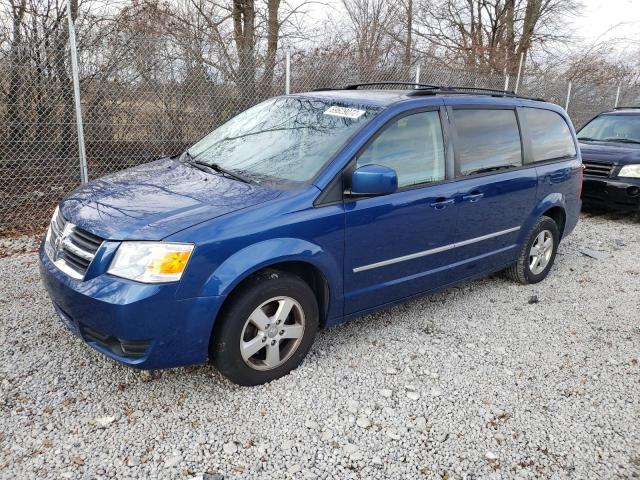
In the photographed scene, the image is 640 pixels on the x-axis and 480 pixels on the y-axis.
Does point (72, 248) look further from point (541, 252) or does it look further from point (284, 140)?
point (541, 252)

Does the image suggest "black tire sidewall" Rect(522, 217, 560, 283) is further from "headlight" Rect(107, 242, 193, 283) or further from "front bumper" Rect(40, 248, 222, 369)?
"headlight" Rect(107, 242, 193, 283)

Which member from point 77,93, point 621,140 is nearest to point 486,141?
point 77,93

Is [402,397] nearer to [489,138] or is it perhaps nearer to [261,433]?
[261,433]

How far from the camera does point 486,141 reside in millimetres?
4051

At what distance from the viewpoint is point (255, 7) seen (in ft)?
34.1

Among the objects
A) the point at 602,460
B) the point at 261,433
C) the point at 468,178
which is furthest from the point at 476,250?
the point at 261,433

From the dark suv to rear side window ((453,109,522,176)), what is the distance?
4.06 m

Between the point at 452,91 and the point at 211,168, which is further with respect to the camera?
the point at 452,91

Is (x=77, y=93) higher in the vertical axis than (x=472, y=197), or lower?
higher

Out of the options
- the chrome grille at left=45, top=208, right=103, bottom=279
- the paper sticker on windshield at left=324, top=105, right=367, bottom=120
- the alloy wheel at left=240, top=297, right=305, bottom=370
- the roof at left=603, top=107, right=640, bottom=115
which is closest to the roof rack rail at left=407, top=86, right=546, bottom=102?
the paper sticker on windshield at left=324, top=105, right=367, bottom=120

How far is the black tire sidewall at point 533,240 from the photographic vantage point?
4.68 metres

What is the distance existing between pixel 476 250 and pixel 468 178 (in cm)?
64

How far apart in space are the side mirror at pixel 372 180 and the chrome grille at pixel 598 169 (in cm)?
595

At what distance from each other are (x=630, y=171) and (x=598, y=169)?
0.43m
